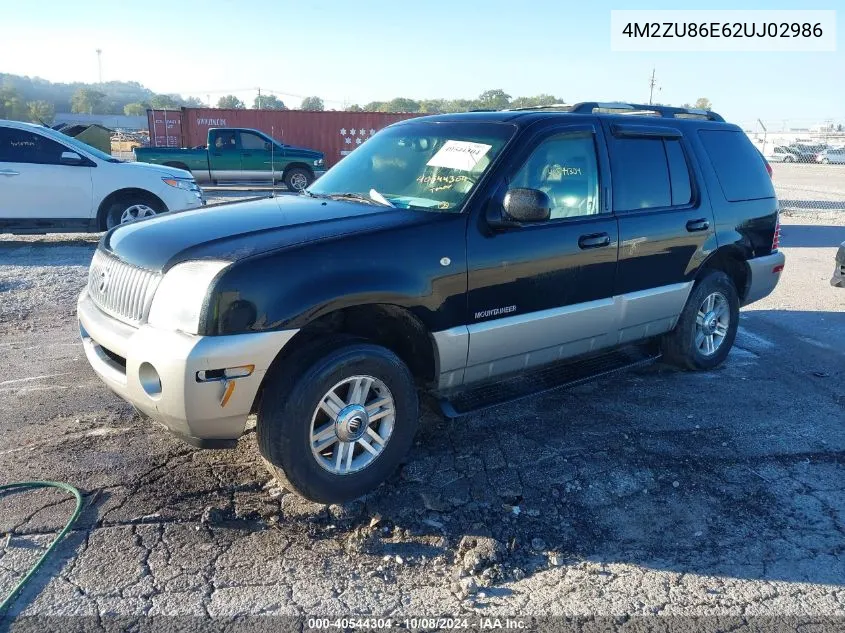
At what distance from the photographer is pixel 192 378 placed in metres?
2.97

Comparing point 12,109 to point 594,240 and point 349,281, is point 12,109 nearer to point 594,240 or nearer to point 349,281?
point 594,240

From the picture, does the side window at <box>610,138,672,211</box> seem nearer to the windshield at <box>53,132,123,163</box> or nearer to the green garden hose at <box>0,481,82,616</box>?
the green garden hose at <box>0,481,82,616</box>

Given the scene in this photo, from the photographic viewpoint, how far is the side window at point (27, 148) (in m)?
9.67

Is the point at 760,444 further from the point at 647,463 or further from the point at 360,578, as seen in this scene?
the point at 360,578

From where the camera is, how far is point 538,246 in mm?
4051

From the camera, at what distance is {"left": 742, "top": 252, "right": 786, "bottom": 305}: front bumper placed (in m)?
5.74

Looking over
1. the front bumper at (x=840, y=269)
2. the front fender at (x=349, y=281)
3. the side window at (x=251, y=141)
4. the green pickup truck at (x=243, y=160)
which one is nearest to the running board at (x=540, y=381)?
the front fender at (x=349, y=281)

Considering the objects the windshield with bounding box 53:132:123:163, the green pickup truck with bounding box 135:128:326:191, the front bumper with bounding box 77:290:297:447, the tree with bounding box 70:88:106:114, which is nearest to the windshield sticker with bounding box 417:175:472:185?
the front bumper with bounding box 77:290:297:447

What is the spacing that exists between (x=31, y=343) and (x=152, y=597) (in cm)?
390

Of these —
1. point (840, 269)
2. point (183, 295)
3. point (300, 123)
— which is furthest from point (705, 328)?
point (300, 123)

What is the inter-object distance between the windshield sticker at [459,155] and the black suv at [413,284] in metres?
0.02

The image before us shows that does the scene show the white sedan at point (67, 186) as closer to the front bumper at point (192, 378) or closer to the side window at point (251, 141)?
the front bumper at point (192, 378)

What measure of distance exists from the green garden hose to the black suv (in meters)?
0.62

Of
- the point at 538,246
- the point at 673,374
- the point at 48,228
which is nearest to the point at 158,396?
the point at 538,246
